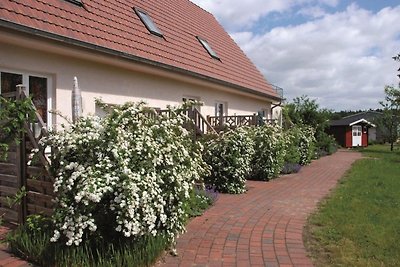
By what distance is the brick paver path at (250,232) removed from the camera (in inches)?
182

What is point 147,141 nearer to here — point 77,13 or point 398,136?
point 77,13

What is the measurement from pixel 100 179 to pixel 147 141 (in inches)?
28.9

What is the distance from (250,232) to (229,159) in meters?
3.66

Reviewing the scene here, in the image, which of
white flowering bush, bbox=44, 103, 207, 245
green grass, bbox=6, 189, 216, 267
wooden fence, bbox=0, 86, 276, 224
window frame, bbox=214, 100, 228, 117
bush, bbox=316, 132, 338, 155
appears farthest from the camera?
bush, bbox=316, 132, 338, 155

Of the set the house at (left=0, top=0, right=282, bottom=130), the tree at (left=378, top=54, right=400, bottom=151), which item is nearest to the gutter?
the house at (left=0, top=0, right=282, bottom=130)

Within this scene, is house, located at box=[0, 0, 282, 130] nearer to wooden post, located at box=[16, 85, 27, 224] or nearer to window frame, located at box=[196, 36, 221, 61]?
window frame, located at box=[196, 36, 221, 61]

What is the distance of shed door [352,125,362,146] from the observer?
47384mm

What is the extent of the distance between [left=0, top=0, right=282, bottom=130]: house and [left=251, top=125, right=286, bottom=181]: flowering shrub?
8.64ft

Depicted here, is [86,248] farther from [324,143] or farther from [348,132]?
[348,132]

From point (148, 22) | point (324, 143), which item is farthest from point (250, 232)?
point (324, 143)

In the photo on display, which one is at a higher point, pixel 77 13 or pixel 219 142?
pixel 77 13

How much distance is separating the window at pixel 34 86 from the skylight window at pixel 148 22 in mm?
4828

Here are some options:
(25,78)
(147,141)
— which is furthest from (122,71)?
(147,141)

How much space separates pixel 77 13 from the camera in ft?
29.0
